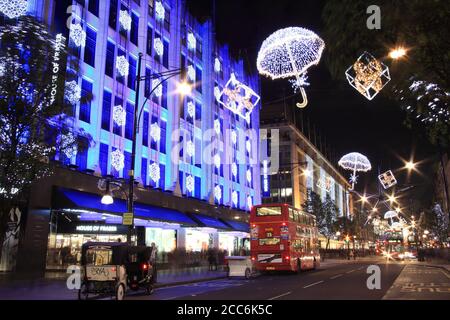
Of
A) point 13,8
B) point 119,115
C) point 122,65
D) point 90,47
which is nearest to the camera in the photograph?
point 13,8

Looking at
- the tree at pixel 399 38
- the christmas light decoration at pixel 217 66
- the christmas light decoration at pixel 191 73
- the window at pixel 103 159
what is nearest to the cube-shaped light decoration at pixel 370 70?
the tree at pixel 399 38

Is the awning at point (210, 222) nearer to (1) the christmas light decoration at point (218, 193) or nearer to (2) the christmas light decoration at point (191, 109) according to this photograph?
(1) the christmas light decoration at point (218, 193)

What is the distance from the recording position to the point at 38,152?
Answer: 1529 centimetres

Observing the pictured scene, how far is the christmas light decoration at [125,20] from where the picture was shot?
33.4 m

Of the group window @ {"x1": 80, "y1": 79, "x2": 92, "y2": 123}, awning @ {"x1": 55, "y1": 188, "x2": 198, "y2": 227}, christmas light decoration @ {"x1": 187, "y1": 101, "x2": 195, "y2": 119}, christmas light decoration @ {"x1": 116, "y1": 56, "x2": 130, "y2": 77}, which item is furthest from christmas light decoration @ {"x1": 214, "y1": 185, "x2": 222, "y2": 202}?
window @ {"x1": 80, "y1": 79, "x2": 92, "y2": 123}

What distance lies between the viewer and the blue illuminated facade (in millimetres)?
29250

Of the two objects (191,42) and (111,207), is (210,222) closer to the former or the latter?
(111,207)

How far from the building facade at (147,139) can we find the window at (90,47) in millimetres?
110

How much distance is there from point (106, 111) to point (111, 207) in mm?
7393

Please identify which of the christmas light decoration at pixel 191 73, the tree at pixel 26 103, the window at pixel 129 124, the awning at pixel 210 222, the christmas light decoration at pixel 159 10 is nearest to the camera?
the tree at pixel 26 103

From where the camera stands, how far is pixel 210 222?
40594 mm

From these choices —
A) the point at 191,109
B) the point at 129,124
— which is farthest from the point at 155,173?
the point at 191,109

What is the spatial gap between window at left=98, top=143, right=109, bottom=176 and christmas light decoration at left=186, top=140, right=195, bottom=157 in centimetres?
1167

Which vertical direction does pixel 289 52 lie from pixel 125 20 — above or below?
below
